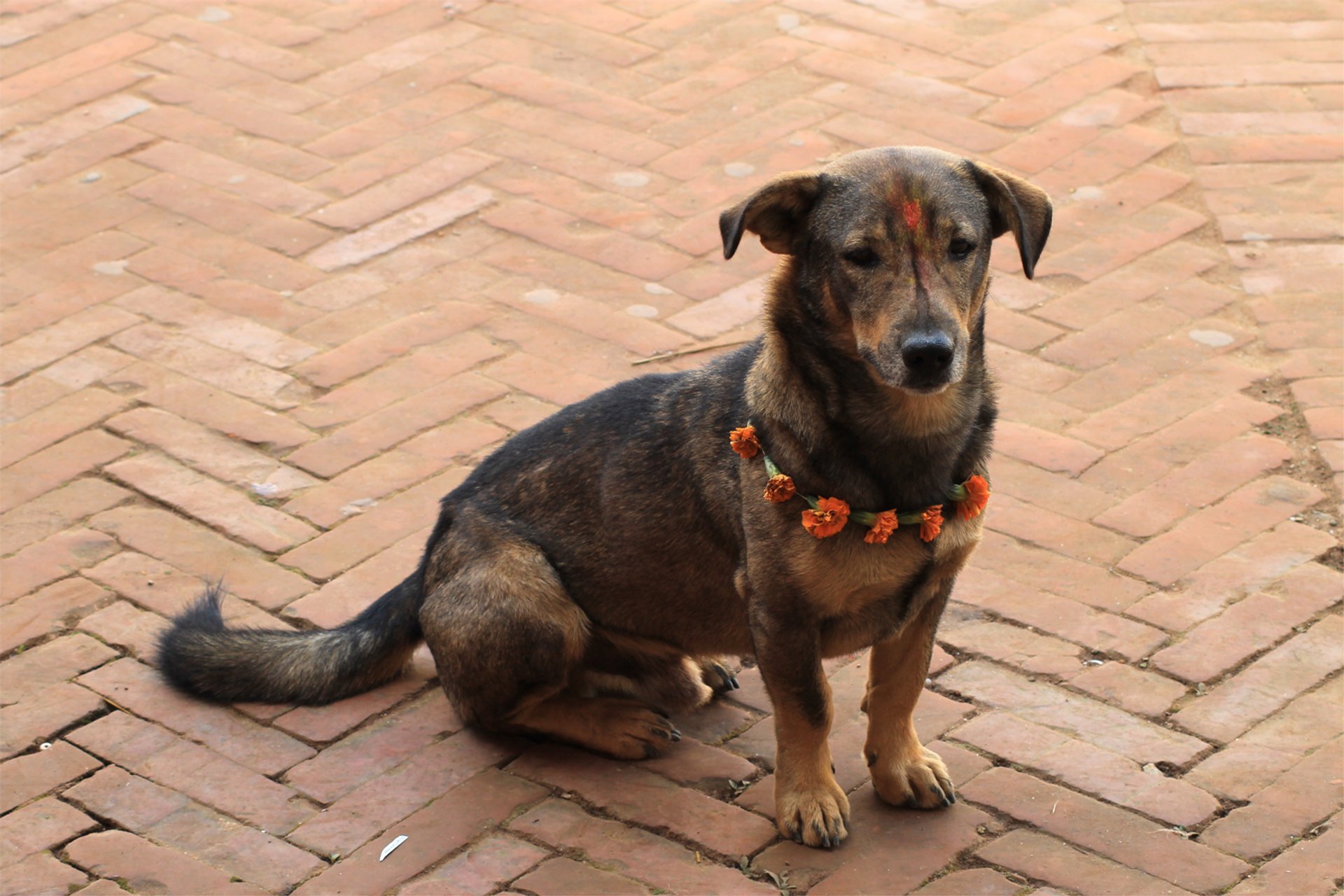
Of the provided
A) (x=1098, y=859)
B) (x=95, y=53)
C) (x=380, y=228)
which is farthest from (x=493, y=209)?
(x=1098, y=859)

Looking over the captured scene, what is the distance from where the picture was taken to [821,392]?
344 cm

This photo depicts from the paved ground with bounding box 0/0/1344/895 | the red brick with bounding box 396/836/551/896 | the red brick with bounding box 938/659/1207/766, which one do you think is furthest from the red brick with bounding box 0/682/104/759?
the red brick with bounding box 938/659/1207/766

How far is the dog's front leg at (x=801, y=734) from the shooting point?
3.47 metres

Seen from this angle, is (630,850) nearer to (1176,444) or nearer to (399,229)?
(1176,444)

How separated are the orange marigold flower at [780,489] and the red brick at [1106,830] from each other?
91 cm

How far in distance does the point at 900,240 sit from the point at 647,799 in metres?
1.49

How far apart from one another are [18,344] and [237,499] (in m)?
1.29

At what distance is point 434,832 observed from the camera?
3648 millimetres

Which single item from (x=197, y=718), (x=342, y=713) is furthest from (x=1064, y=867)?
(x=197, y=718)

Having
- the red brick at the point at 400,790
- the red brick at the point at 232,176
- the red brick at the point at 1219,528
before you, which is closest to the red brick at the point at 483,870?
the red brick at the point at 400,790

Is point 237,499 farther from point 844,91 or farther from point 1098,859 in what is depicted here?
point 844,91

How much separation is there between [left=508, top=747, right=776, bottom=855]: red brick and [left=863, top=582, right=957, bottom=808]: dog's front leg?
0.31m

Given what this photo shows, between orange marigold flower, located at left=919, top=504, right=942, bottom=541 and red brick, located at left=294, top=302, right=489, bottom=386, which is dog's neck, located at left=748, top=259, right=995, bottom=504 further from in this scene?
red brick, located at left=294, top=302, right=489, bottom=386

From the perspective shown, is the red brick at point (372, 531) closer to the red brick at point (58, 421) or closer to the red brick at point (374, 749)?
the red brick at point (374, 749)
